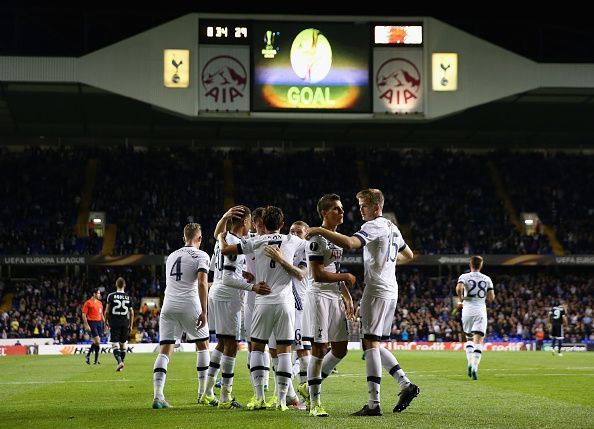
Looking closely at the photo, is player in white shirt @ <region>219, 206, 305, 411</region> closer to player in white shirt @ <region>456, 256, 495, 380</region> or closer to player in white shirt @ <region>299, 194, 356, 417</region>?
player in white shirt @ <region>299, 194, 356, 417</region>

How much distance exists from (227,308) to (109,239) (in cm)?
3511

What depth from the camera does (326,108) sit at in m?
39.9

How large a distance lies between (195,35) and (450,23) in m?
11.7

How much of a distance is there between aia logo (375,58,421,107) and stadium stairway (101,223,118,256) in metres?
16.0

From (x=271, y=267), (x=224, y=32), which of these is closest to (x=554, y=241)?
(x=224, y=32)

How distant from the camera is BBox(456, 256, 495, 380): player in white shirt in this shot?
790 inches

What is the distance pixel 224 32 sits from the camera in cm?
4006

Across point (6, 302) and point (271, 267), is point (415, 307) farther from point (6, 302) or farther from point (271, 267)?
point (271, 267)

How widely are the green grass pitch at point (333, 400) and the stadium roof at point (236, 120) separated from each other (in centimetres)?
2127

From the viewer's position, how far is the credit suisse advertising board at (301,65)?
131ft

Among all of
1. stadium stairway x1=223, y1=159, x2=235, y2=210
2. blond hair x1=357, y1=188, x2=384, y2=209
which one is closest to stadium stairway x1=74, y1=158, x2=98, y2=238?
stadium stairway x1=223, y1=159, x2=235, y2=210

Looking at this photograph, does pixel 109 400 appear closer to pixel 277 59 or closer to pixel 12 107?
pixel 277 59

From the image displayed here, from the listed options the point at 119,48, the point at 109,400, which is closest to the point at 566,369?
the point at 109,400

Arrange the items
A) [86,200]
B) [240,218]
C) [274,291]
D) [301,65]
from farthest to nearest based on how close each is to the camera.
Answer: [86,200] < [301,65] < [240,218] < [274,291]
